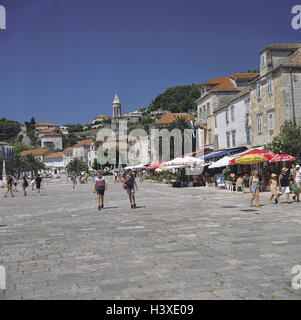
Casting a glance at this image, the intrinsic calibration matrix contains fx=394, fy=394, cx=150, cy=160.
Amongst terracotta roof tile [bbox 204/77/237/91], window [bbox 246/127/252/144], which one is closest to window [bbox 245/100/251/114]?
window [bbox 246/127/252/144]

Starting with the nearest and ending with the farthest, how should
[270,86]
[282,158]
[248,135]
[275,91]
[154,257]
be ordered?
[154,257], [282,158], [275,91], [270,86], [248,135]

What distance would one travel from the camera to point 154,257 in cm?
694

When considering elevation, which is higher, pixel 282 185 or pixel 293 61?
pixel 293 61

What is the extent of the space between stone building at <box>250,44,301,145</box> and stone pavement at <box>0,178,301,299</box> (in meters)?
16.9

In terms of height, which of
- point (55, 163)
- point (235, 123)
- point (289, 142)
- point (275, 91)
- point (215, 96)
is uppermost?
point (215, 96)

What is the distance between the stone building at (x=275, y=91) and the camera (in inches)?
1070

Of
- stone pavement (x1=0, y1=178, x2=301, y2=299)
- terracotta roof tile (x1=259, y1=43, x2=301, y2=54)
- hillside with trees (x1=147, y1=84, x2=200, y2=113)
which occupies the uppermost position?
hillside with trees (x1=147, y1=84, x2=200, y2=113)

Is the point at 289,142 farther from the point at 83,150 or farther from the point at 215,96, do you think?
the point at 83,150

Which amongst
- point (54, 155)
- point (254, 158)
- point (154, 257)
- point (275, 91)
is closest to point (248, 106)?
point (275, 91)

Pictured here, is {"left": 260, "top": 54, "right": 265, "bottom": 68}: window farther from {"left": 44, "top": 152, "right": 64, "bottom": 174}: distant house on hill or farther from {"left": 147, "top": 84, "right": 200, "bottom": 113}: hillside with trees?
{"left": 44, "top": 152, "right": 64, "bottom": 174}: distant house on hill

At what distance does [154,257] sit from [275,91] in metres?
23.7

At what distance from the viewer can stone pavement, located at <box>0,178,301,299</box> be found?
5.05 meters

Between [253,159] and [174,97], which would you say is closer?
[253,159]
